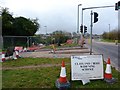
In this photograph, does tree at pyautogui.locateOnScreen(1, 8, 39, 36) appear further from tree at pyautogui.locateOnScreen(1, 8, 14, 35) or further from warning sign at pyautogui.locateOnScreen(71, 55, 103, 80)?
warning sign at pyautogui.locateOnScreen(71, 55, 103, 80)

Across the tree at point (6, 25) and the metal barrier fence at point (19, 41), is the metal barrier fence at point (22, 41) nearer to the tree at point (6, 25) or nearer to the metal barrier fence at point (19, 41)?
the metal barrier fence at point (19, 41)

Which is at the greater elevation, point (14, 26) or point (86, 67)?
point (14, 26)

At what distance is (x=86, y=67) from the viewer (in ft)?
28.3

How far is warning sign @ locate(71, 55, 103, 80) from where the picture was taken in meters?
8.54

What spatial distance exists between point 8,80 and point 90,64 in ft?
9.40

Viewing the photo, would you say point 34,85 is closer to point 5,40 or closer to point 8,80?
point 8,80

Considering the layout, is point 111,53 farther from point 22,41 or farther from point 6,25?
point 6,25

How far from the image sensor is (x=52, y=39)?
139ft

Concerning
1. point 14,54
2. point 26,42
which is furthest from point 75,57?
point 26,42

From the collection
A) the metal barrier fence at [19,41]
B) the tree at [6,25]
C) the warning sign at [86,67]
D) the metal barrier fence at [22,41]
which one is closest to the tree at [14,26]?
the tree at [6,25]

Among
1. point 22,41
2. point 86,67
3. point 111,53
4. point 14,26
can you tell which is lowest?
point 111,53

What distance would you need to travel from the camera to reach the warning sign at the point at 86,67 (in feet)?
28.0

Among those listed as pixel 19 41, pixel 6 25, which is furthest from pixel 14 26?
pixel 19 41

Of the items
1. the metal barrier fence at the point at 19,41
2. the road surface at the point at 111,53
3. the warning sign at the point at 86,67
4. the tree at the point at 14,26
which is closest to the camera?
the warning sign at the point at 86,67
